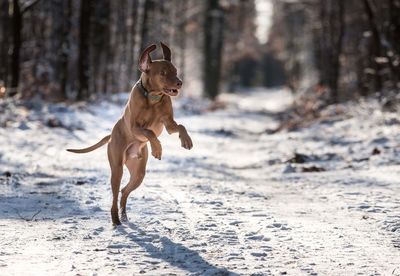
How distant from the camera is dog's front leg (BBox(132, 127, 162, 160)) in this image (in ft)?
17.7

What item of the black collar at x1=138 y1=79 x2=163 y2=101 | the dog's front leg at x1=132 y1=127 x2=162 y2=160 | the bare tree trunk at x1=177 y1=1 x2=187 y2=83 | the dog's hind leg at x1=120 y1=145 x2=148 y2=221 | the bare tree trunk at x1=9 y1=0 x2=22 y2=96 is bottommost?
the dog's hind leg at x1=120 y1=145 x2=148 y2=221

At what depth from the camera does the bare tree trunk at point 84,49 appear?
2102 centimetres

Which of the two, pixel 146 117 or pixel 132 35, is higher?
pixel 132 35

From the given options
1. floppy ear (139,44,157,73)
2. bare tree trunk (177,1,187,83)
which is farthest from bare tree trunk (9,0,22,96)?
bare tree trunk (177,1,187,83)

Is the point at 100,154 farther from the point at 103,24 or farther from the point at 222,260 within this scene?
A: the point at 103,24

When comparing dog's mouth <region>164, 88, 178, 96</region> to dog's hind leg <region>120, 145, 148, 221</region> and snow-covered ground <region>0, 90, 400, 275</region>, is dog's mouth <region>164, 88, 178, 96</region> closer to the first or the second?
dog's hind leg <region>120, 145, 148, 221</region>

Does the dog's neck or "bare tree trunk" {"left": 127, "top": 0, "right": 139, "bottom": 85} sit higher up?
"bare tree trunk" {"left": 127, "top": 0, "right": 139, "bottom": 85}

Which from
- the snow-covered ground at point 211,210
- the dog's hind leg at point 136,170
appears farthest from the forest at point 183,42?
the dog's hind leg at point 136,170

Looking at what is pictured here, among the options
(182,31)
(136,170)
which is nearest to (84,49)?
(136,170)

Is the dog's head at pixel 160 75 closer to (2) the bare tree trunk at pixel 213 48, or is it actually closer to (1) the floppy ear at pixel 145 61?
(1) the floppy ear at pixel 145 61

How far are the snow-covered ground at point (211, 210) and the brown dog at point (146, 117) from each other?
0.71m

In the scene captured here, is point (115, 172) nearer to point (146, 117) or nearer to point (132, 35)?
point (146, 117)

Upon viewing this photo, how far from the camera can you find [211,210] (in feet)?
21.0

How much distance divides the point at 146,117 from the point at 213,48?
29856 millimetres
